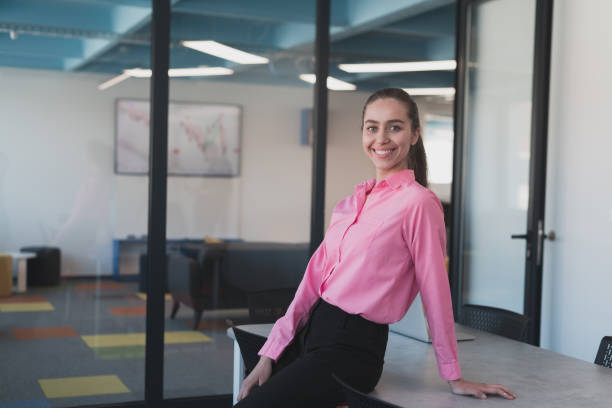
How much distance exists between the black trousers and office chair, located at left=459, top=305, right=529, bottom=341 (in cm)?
113

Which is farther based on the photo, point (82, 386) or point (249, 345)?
point (82, 386)

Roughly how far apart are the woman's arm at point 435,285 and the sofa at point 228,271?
223cm

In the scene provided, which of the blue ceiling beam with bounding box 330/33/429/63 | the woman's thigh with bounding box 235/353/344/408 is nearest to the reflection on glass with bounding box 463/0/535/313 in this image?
the blue ceiling beam with bounding box 330/33/429/63

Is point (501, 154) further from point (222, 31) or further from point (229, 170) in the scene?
point (222, 31)

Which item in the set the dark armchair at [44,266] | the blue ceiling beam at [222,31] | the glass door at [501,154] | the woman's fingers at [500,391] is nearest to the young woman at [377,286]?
the woman's fingers at [500,391]

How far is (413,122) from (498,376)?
2.67 feet

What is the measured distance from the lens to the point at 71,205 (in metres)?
4.08

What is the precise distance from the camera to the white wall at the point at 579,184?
4215mm

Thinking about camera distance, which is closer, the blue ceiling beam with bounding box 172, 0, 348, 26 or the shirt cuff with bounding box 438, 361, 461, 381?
the shirt cuff with bounding box 438, 361, 461, 381

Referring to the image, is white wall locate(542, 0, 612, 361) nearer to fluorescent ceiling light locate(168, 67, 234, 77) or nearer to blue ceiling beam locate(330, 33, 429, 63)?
blue ceiling beam locate(330, 33, 429, 63)

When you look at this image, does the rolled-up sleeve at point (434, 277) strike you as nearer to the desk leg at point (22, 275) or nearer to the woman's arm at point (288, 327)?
the woman's arm at point (288, 327)

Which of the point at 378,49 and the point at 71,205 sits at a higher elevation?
the point at 378,49

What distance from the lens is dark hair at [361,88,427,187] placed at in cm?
227

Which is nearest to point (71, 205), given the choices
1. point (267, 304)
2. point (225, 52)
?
point (225, 52)
